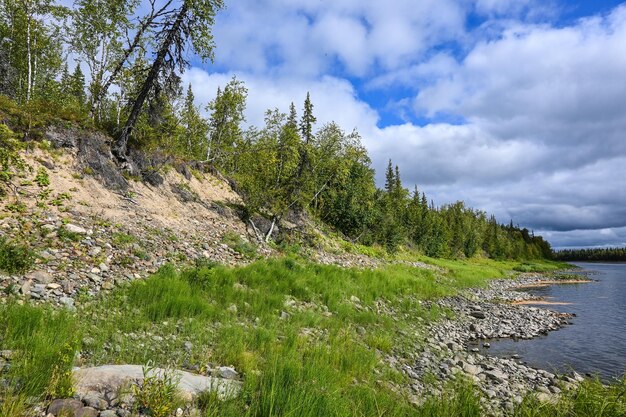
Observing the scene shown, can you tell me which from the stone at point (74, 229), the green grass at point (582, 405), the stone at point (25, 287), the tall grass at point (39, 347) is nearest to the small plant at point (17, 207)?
the stone at point (74, 229)

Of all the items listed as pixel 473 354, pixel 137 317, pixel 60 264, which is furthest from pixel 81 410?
pixel 473 354

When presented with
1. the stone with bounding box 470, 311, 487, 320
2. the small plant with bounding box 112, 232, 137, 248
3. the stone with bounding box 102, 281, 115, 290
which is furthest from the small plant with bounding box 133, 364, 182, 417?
the stone with bounding box 470, 311, 487, 320

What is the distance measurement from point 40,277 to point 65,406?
647 centimetres

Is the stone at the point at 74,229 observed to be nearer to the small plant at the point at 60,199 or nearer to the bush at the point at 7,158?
the small plant at the point at 60,199

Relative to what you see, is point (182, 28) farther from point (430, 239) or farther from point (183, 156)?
point (430, 239)

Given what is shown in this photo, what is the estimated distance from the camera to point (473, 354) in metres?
12.7

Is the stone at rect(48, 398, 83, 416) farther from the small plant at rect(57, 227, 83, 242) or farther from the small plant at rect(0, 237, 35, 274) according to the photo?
the small plant at rect(57, 227, 83, 242)

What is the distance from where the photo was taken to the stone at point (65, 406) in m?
3.93

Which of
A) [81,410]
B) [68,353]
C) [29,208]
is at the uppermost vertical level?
[29,208]

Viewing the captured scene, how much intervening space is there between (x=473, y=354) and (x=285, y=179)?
62.8 ft

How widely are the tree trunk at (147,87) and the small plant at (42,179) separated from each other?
5054 mm

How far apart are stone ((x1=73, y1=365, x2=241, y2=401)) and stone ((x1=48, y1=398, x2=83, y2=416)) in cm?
20

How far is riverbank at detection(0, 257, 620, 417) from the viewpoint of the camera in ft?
15.0

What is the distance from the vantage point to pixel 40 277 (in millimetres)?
8891
